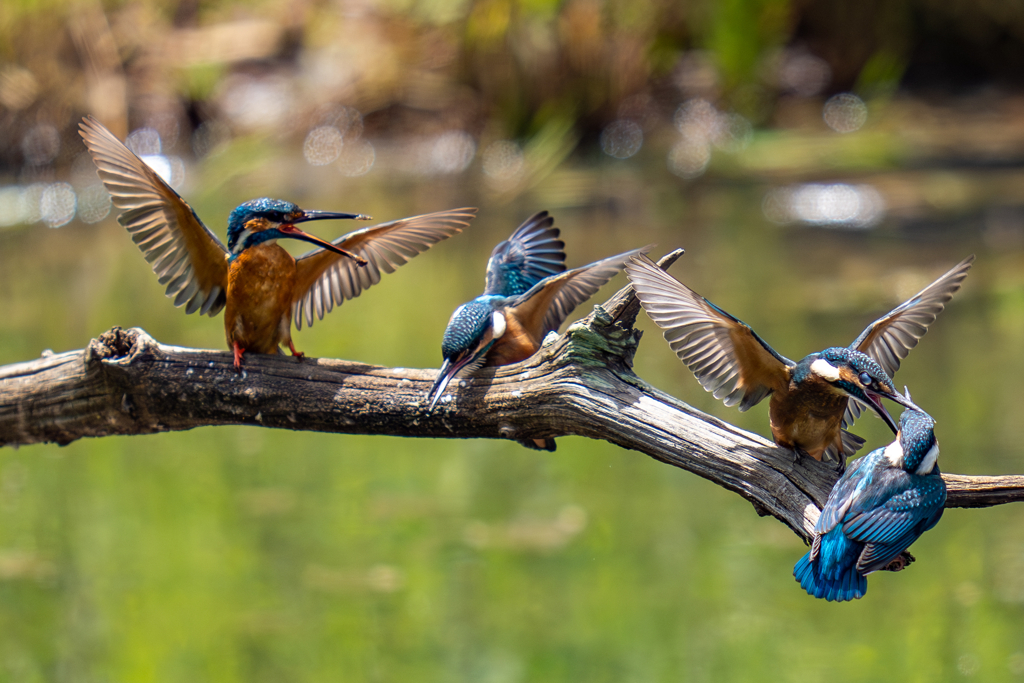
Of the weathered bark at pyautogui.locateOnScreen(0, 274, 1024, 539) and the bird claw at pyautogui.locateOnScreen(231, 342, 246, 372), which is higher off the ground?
the bird claw at pyautogui.locateOnScreen(231, 342, 246, 372)

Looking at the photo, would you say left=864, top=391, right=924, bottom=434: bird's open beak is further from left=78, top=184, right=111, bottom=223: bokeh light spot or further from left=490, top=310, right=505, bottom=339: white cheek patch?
left=78, top=184, right=111, bottom=223: bokeh light spot

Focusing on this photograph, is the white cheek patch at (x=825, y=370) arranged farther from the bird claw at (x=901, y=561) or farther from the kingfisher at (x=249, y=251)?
the kingfisher at (x=249, y=251)

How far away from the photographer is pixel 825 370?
191 centimetres

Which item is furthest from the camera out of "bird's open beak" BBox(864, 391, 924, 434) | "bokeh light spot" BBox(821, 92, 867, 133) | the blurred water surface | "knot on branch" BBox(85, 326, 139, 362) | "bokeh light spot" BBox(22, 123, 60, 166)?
"bokeh light spot" BBox(821, 92, 867, 133)

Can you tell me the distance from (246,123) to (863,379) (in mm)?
7934

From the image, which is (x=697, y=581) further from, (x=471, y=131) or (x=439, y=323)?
(x=471, y=131)

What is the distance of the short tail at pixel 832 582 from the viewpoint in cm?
175

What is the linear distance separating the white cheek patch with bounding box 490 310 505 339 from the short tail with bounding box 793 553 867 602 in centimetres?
78

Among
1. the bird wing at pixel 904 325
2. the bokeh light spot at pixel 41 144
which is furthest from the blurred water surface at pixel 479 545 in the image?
the bokeh light spot at pixel 41 144

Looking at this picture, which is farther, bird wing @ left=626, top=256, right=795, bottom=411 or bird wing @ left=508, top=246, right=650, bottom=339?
bird wing @ left=508, top=246, right=650, bottom=339

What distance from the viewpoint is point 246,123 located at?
905 centimetres

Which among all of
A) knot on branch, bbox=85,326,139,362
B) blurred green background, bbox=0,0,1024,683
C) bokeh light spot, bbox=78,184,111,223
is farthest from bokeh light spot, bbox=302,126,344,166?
knot on branch, bbox=85,326,139,362

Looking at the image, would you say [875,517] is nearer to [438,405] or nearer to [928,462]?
[928,462]

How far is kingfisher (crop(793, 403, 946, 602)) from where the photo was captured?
5.67 ft
